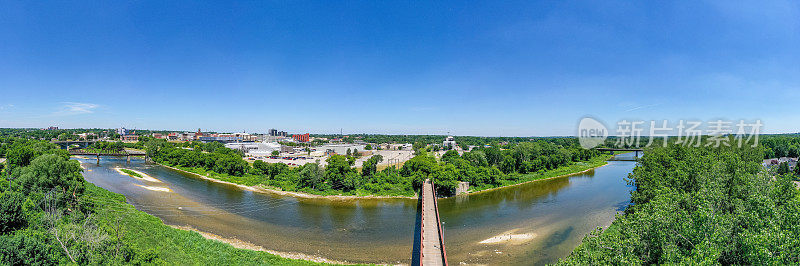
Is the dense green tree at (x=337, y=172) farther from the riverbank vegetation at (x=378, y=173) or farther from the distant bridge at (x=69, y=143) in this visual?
the distant bridge at (x=69, y=143)

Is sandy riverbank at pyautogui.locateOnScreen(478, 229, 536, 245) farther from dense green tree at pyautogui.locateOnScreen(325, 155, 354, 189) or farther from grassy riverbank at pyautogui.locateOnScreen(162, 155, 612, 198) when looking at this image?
dense green tree at pyautogui.locateOnScreen(325, 155, 354, 189)

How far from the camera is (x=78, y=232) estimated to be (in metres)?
12.6

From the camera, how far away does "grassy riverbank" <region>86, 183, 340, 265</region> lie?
583 inches

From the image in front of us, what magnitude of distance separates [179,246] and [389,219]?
1387 centimetres

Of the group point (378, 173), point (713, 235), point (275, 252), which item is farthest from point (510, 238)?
point (378, 173)

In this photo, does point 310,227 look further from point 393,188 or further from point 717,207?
point 717,207

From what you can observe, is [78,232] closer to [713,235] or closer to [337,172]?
[337,172]

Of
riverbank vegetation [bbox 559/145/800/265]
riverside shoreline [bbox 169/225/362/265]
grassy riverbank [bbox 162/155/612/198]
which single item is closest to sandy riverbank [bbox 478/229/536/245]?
riverbank vegetation [bbox 559/145/800/265]

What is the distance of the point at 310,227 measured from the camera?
72.8 feet

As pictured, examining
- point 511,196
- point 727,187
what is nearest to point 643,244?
point 727,187

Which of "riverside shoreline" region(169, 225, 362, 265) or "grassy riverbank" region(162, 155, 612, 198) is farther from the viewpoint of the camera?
"grassy riverbank" region(162, 155, 612, 198)

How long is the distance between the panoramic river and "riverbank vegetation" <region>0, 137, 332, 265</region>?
275 cm

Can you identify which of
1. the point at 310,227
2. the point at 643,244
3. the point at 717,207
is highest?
the point at 717,207

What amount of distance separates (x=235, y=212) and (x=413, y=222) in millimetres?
15771
